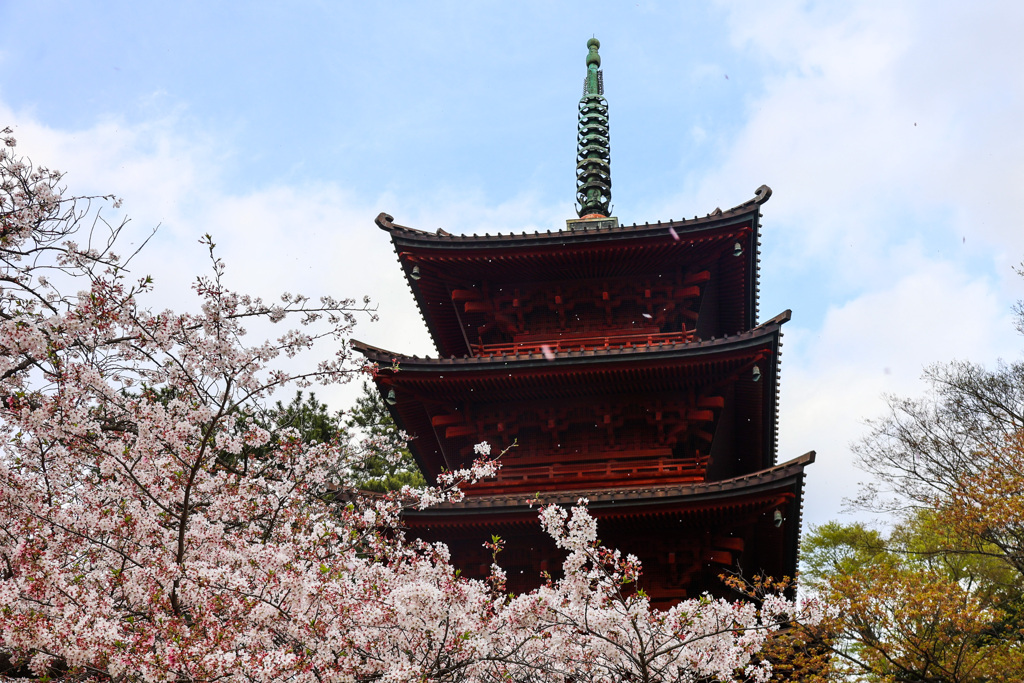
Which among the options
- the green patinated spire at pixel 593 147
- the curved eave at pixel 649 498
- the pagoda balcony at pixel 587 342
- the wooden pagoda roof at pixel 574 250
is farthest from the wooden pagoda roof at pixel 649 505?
the green patinated spire at pixel 593 147

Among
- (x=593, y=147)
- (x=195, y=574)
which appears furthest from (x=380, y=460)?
(x=195, y=574)

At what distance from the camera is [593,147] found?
18766mm

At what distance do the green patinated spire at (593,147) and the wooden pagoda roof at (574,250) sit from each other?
13.3 ft

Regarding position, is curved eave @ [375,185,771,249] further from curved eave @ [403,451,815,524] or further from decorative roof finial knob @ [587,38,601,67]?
decorative roof finial knob @ [587,38,601,67]

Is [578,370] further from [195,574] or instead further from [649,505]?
[195,574]

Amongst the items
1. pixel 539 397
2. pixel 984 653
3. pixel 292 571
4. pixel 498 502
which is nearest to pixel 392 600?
pixel 292 571

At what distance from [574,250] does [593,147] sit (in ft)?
20.4

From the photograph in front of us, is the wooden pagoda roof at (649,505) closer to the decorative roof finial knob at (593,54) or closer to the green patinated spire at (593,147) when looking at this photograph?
the green patinated spire at (593,147)

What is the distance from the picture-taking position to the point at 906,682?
49.5ft

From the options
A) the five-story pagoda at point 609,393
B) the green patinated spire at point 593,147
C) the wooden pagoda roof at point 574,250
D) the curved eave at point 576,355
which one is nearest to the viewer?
the five-story pagoda at point 609,393

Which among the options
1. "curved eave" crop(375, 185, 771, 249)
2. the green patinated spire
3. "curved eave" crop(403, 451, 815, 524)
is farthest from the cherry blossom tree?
the green patinated spire

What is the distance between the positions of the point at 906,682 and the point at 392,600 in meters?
12.9

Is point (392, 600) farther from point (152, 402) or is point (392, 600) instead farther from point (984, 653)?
point (984, 653)

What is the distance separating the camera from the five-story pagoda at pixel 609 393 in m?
11.1
